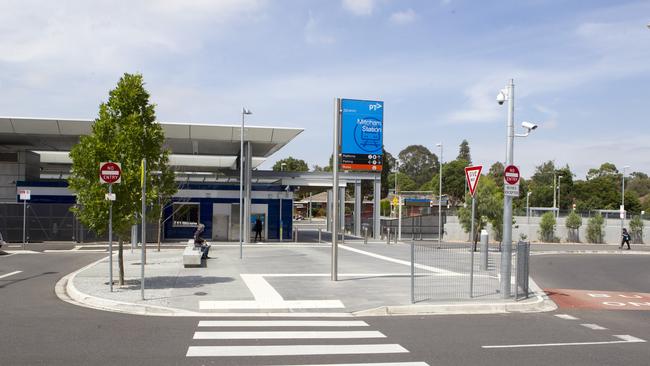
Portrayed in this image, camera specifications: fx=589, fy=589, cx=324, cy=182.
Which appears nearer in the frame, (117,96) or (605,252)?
(117,96)

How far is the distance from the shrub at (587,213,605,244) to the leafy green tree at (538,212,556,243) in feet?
10.7

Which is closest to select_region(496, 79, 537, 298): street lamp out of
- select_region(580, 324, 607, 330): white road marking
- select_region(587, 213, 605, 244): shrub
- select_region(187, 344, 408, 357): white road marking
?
select_region(580, 324, 607, 330): white road marking

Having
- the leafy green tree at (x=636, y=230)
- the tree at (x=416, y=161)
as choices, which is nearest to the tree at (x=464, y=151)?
the tree at (x=416, y=161)

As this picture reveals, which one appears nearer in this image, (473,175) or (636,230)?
(473,175)

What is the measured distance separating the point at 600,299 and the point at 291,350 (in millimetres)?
10129

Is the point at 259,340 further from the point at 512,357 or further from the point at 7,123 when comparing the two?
the point at 7,123

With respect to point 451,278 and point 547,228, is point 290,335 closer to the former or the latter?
point 451,278

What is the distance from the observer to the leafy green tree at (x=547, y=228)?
4788 centimetres

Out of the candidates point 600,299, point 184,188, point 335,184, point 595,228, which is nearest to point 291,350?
point 335,184

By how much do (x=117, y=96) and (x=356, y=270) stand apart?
375 inches

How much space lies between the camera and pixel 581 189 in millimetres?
95250

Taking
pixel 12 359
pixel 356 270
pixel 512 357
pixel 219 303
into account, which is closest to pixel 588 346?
pixel 512 357

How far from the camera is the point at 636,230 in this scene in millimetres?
50938

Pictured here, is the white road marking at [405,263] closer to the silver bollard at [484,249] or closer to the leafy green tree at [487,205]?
the silver bollard at [484,249]
